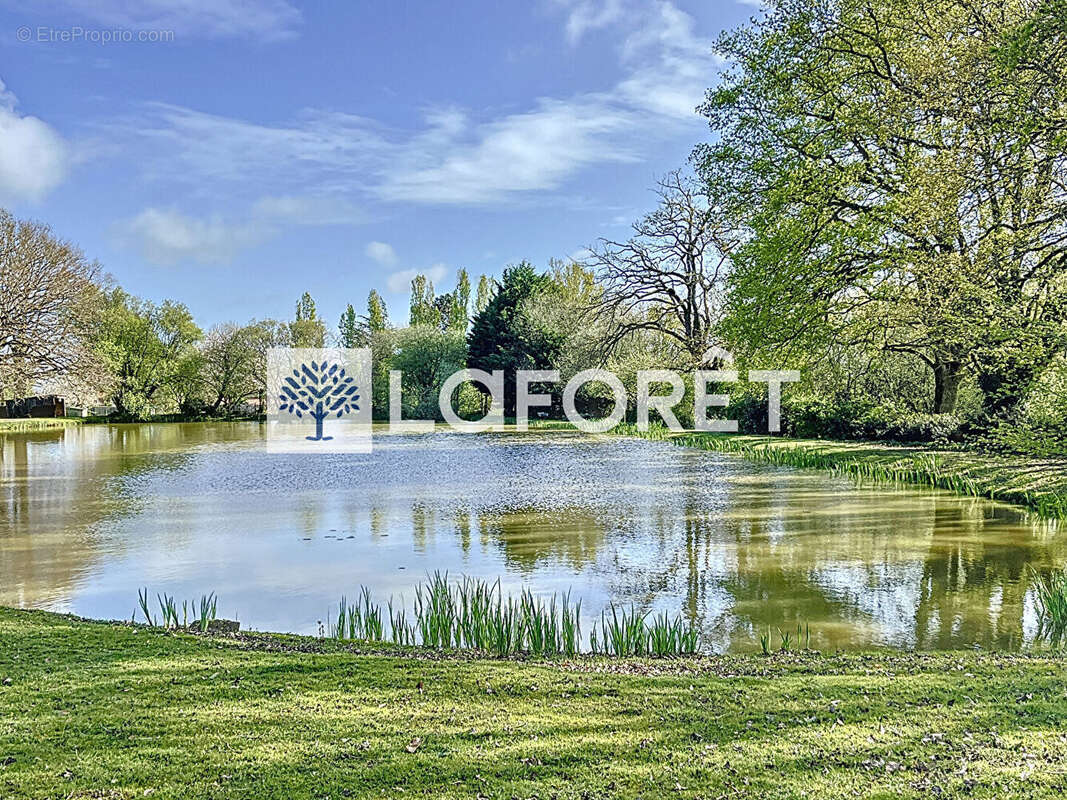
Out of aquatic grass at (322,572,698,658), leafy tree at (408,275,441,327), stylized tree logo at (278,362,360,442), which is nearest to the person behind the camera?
aquatic grass at (322,572,698,658)

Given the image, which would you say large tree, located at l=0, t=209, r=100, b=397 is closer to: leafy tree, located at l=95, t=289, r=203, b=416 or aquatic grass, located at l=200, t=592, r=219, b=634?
leafy tree, located at l=95, t=289, r=203, b=416

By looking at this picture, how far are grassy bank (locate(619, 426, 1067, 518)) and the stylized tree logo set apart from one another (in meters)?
22.4

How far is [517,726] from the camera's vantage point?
2.89 m

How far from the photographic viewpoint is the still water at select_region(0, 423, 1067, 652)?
18.3ft

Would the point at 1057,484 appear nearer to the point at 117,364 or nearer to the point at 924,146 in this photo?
the point at 924,146

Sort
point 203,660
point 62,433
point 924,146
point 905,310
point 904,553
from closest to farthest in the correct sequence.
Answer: point 203,660 → point 904,553 → point 905,310 → point 924,146 → point 62,433

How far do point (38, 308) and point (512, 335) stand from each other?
18.0 metres

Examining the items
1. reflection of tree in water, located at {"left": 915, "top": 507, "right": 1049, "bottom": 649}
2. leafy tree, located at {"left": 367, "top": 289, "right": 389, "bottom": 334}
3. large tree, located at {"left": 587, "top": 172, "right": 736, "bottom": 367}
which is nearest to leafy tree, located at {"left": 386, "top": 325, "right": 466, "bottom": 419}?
large tree, located at {"left": 587, "top": 172, "right": 736, "bottom": 367}

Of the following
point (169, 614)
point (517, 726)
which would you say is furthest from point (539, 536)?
point (517, 726)

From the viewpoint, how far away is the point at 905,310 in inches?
479

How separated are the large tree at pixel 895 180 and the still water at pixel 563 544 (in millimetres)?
2710

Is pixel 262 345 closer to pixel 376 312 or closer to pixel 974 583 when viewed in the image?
pixel 376 312

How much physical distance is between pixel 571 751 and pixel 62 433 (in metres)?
29.8

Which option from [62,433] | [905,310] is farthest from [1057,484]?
[62,433]
